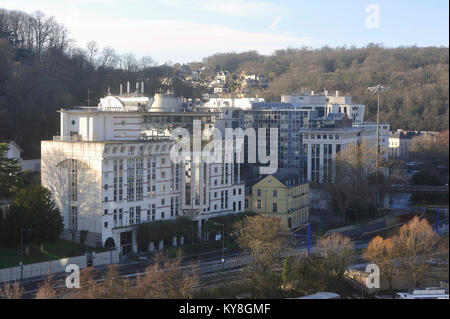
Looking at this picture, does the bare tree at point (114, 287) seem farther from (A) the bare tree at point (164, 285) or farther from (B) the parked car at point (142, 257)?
(B) the parked car at point (142, 257)

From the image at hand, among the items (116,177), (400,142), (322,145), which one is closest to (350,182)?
(322,145)

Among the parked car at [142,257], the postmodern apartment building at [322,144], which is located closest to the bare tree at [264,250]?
the parked car at [142,257]

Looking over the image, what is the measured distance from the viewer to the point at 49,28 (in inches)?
2046

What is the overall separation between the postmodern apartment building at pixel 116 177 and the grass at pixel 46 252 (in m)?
0.70

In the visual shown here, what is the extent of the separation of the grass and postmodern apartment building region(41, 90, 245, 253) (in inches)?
27.7

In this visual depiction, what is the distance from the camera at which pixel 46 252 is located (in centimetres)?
2664

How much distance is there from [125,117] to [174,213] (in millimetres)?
4988

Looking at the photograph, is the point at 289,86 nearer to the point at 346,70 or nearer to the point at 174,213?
the point at 346,70

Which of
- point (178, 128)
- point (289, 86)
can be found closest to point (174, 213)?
point (178, 128)

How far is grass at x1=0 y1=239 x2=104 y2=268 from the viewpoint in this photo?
25094 millimetres

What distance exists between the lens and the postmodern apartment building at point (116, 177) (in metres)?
28.5

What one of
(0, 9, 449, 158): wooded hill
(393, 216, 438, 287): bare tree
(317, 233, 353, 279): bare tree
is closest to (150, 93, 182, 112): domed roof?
(0, 9, 449, 158): wooded hill

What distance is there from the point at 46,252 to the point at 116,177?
13.8ft
